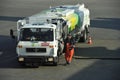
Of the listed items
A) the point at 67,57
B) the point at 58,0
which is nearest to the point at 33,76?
the point at 67,57

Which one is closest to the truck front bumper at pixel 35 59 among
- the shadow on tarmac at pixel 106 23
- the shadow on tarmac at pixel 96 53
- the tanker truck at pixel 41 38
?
the tanker truck at pixel 41 38

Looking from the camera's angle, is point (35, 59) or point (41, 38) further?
point (41, 38)

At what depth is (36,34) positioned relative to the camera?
71.3 feet

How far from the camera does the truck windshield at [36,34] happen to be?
21.5 metres

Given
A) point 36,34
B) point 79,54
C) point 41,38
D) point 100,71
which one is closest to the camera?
point 100,71

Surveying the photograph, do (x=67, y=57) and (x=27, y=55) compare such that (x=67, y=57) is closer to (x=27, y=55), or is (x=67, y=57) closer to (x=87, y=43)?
(x=27, y=55)

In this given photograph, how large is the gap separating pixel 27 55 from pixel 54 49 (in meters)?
1.40

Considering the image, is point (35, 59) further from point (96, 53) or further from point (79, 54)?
point (96, 53)

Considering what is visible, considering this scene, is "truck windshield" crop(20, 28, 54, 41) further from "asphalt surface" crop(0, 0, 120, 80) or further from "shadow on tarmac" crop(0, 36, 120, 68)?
"shadow on tarmac" crop(0, 36, 120, 68)

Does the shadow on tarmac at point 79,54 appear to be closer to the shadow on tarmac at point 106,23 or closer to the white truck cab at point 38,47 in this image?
the white truck cab at point 38,47

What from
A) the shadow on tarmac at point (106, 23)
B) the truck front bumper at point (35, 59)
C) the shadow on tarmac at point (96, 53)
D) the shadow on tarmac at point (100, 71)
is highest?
the truck front bumper at point (35, 59)

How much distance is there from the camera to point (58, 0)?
234ft

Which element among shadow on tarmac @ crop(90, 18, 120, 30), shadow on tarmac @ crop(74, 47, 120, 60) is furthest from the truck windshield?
shadow on tarmac @ crop(90, 18, 120, 30)

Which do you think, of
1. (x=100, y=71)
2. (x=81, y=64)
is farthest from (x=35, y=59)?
(x=100, y=71)
